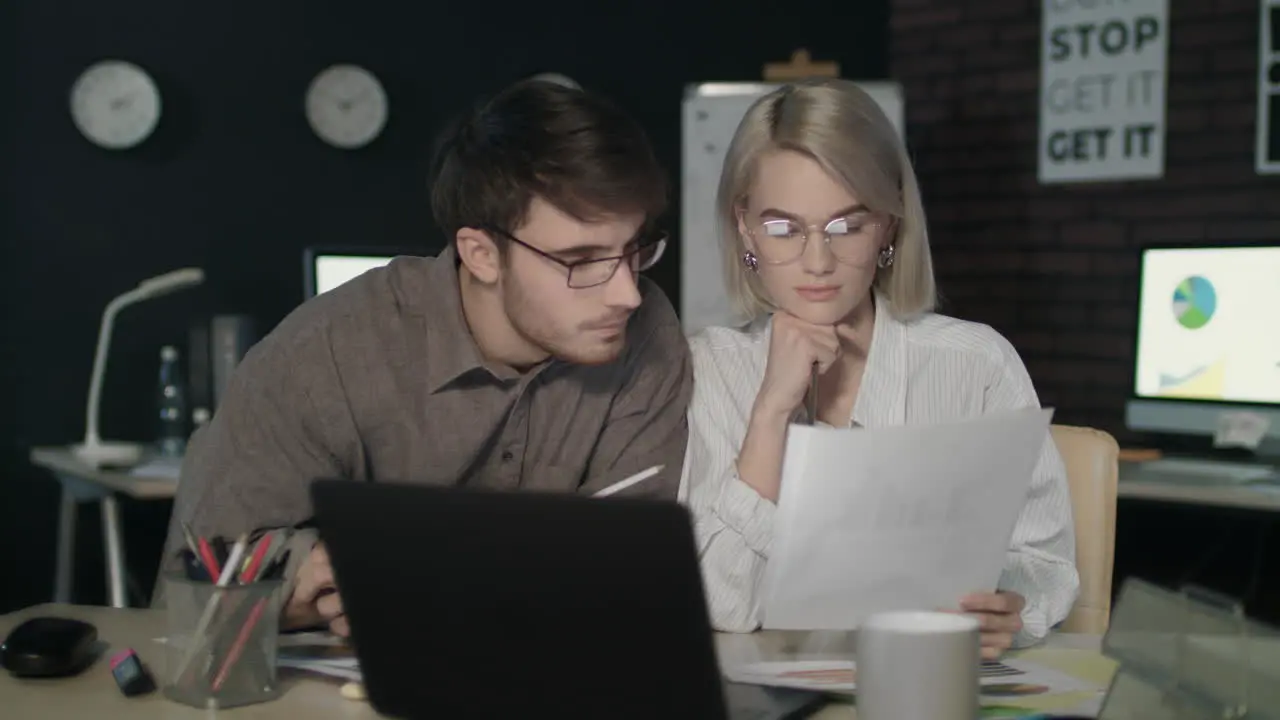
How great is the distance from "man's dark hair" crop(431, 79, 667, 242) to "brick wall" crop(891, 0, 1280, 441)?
289cm

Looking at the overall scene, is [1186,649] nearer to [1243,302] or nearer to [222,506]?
[222,506]

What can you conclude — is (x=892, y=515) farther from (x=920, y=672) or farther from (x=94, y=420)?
(x=94, y=420)

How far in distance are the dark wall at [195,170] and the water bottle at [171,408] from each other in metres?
0.37

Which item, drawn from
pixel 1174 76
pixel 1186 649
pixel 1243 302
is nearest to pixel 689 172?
pixel 1174 76

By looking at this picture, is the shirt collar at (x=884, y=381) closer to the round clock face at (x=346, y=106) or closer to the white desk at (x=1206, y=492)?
the white desk at (x=1206, y=492)

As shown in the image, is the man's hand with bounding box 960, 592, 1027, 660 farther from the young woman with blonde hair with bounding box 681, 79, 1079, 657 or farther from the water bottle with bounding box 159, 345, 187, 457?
the water bottle with bounding box 159, 345, 187, 457

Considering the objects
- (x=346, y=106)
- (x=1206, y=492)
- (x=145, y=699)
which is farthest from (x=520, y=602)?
(x=346, y=106)

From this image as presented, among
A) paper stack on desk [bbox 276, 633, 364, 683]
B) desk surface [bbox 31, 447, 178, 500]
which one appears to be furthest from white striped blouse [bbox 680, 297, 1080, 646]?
desk surface [bbox 31, 447, 178, 500]

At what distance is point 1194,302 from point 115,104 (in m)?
3.06

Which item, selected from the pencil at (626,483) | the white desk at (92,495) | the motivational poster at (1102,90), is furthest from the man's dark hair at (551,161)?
the motivational poster at (1102,90)

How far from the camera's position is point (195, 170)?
4.32m

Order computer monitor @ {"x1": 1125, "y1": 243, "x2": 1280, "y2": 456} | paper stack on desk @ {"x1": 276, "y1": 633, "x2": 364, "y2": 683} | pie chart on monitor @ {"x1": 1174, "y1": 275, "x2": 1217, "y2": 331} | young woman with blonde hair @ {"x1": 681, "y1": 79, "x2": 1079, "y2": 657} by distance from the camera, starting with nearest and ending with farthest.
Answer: paper stack on desk @ {"x1": 276, "y1": 633, "x2": 364, "y2": 683} → young woman with blonde hair @ {"x1": 681, "y1": 79, "x2": 1079, "y2": 657} → computer monitor @ {"x1": 1125, "y1": 243, "x2": 1280, "y2": 456} → pie chart on monitor @ {"x1": 1174, "y1": 275, "x2": 1217, "y2": 331}

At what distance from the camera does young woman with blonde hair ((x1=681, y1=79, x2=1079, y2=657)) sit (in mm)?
1512

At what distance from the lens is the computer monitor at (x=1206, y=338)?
3268 mm
